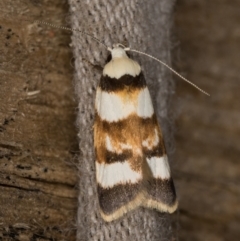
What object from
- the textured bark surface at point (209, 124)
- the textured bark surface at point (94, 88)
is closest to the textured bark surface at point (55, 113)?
the textured bark surface at point (94, 88)

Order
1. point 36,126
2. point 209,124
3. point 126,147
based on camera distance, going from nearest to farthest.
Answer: point 126,147 → point 36,126 → point 209,124

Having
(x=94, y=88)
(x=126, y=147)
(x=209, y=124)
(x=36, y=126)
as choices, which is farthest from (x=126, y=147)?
(x=209, y=124)

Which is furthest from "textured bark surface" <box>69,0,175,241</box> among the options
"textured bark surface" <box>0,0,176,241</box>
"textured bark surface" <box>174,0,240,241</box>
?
"textured bark surface" <box>174,0,240,241</box>

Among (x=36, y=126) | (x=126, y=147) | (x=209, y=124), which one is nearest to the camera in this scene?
(x=126, y=147)

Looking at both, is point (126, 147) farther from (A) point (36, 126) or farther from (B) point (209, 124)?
(B) point (209, 124)

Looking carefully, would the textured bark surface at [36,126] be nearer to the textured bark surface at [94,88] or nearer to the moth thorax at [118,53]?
the textured bark surface at [94,88]

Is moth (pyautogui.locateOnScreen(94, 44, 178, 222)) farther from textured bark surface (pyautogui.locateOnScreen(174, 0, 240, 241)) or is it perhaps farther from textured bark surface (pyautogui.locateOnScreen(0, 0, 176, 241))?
textured bark surface (pyautogui.locateOnScreen(174, 0, 240, 241))
